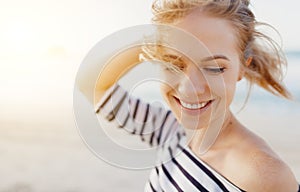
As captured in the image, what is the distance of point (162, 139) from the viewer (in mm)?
1080

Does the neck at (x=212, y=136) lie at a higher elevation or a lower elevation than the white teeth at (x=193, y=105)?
lower

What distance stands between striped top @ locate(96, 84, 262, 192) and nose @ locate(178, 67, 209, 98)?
0.16m

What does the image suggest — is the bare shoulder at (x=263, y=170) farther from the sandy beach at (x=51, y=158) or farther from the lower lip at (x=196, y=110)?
the sandy beach at (x=51, y=158)

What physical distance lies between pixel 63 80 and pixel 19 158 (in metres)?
0.29

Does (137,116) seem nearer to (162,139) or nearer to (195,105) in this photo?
(162,139)

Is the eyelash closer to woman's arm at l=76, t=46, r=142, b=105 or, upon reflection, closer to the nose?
the nose

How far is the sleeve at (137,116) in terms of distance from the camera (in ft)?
3.37

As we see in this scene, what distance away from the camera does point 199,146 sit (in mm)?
967

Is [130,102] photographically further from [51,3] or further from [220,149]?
[51,3]

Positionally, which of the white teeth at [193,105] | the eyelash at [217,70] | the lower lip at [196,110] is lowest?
the lower lip at [196,110]

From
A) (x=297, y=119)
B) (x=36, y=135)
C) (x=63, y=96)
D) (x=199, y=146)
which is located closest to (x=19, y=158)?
(x=36, y=135)

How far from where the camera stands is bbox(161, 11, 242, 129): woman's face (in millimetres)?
863

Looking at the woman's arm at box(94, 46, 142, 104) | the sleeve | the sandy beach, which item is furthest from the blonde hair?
the sandy beach

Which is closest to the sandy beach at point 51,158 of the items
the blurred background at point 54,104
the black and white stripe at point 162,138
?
the blurred background at point 54,104
